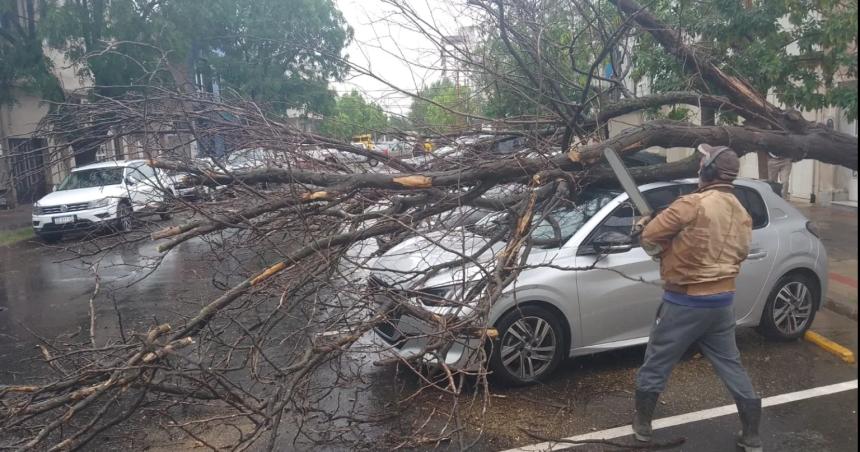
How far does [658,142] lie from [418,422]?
2953 millimetres

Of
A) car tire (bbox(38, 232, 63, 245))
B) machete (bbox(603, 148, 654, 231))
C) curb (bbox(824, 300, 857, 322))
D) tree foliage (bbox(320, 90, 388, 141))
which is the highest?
tree foliage (bbox(320, 90, 388, 141))

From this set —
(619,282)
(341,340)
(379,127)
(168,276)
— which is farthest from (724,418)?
(168,276)

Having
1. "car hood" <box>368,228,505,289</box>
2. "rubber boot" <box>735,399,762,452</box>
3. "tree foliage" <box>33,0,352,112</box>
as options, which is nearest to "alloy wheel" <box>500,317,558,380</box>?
"car hood" <box>368,228,505,289</box>

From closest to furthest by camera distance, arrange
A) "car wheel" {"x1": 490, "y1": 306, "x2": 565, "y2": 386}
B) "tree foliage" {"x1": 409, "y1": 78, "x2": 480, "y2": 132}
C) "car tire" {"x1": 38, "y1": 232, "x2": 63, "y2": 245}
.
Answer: "car wheel" {"x1": 490, "y1": 306, "x2": 565, "y2": 386}, "tree foliage" {"x1": 409, "y1": 78, "x2": 480, "y2": 132}, "car tire" {"x1": 38, "y1": 232, "x2": 63, "y2": 245}

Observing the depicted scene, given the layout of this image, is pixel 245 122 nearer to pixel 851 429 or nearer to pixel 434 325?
pixel 434 325

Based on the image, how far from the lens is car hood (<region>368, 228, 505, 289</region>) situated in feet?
15.9

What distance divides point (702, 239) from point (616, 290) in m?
1.39

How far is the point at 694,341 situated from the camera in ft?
13.3

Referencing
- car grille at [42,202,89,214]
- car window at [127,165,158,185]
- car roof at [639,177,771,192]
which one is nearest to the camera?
car window at [127,165,158,185]

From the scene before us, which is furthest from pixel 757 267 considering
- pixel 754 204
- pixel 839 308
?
pixel 839 308

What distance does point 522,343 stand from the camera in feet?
16.4

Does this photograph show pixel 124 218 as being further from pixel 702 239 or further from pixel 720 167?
pixel 720 167

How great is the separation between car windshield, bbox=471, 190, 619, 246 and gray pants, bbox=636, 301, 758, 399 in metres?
1.35

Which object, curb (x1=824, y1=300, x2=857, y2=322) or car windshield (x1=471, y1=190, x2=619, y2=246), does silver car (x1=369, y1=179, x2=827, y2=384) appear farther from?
curb (x1=824, y1=300, x2=857, y2=322)
